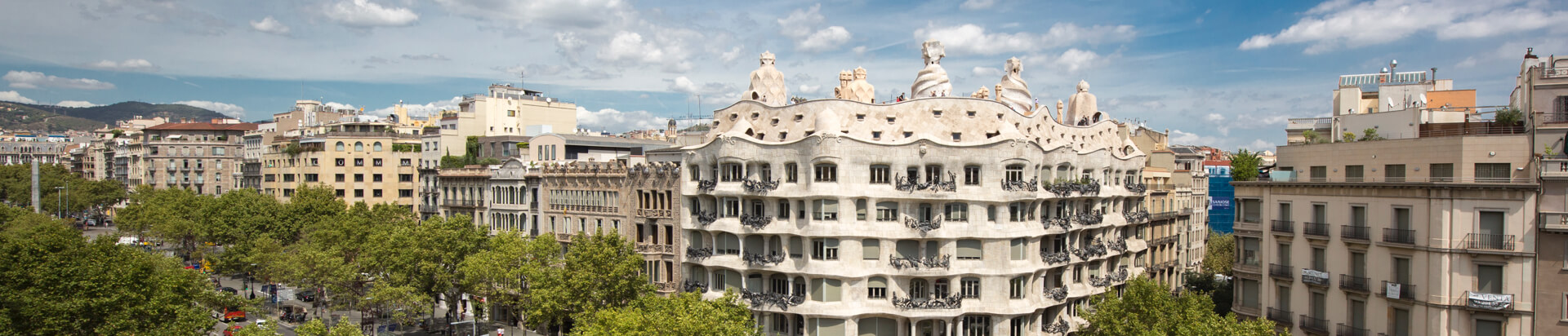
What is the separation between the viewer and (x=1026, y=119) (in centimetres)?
6369

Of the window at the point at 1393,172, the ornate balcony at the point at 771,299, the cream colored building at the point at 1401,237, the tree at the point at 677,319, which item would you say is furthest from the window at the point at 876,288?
the window at the point at 1393,172

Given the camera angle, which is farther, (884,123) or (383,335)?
(383,335)

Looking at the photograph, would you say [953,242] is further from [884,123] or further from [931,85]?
[931,85]

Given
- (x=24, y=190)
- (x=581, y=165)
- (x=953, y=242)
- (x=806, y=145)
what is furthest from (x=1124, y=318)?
(x=24, y=190)

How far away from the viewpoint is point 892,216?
57000 mm

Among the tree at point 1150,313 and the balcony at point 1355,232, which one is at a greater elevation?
the balcony at point 1355,232

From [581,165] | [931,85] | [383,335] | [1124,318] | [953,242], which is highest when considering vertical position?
[931,85]

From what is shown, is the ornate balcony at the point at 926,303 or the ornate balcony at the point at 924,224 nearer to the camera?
the ornate balcony at the point at 924,224

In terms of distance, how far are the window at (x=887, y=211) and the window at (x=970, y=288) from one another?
20.0ft

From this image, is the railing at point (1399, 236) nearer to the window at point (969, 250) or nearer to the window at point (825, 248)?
the window at point (969, 250)

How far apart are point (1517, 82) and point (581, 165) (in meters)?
62.0

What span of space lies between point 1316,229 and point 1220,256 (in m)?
35.1

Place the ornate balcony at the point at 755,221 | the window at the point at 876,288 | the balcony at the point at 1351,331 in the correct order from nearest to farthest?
1. the balcony at the point at 1351,331
2. the window at the point at 876,288
3. the ornate balcony at the point at 755,221

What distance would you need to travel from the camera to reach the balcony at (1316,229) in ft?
158
